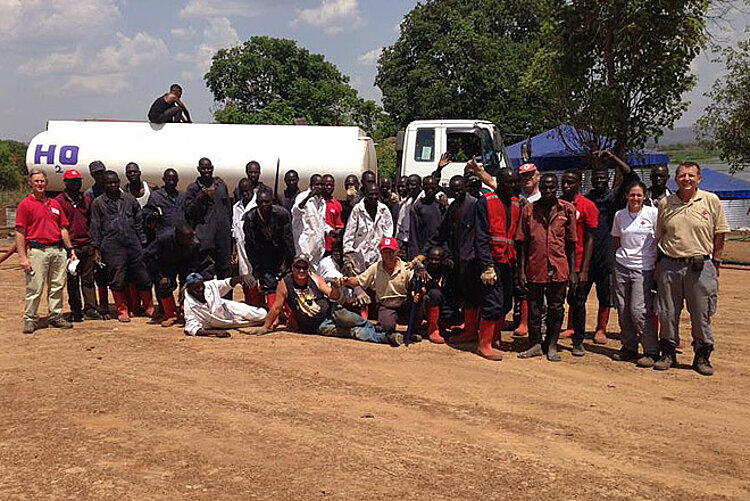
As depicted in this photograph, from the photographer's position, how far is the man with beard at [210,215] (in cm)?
863

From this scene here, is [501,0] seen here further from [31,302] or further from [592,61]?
[31,302]

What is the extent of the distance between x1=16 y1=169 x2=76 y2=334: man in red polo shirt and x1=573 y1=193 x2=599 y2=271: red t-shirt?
220 inches

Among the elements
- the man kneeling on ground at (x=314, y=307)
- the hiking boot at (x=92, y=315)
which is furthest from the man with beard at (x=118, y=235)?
the man kneeling on ground at (x=314, y=307)

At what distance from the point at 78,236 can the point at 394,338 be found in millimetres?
4002

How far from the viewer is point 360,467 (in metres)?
4.24

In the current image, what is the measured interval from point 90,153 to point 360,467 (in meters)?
8.91

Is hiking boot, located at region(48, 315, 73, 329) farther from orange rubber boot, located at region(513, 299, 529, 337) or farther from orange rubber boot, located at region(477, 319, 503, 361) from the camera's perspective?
orange rubber boot, located at region(513, 299, 529, 337)

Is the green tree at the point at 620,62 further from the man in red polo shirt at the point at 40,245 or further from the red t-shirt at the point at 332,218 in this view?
the man in red polo shirt at the point at 40,245

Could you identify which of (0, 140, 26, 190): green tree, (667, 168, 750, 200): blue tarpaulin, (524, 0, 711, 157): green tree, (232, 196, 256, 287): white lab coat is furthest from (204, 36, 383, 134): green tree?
(232, 196, 256, 287): white lab coat

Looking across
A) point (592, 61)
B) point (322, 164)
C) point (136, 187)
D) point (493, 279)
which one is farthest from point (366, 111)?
point (493, 279)

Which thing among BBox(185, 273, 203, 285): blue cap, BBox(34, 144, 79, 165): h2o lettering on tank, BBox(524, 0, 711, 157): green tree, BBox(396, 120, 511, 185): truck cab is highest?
BBox(524, 0, 711, 157): green tree

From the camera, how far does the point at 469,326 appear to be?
7.58m

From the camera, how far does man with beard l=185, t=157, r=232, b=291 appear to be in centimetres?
863

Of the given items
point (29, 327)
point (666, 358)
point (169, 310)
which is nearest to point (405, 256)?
point (169, 310)
